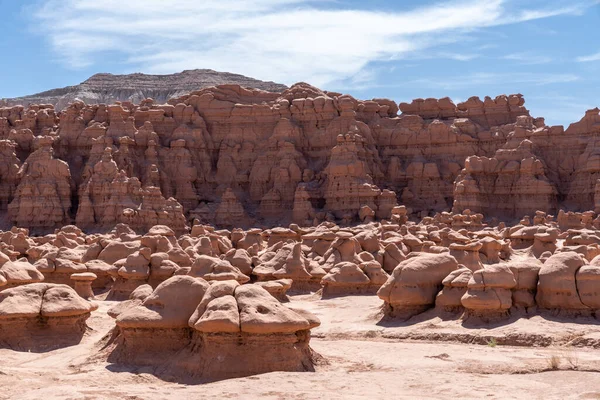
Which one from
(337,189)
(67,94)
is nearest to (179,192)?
(337,189)

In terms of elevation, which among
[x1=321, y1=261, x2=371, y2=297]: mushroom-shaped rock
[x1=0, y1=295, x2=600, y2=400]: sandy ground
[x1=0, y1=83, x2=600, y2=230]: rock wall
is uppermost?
[x1=0, y1=83, x2=600, y2=230]: rock wall

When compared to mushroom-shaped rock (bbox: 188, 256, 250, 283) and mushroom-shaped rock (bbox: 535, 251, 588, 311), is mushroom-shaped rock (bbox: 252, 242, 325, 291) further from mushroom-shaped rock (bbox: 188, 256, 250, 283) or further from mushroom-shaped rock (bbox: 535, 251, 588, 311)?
mushroom-shaped rock (bbox: 535, 251, 588, 311)

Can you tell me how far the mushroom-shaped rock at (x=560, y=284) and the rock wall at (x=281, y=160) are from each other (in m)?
28.4

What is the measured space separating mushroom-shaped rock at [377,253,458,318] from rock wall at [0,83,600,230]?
28199 mm

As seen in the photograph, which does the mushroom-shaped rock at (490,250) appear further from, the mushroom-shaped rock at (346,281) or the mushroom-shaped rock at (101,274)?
the mushroom-shaped rock at (101,274)

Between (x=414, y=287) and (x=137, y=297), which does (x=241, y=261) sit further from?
(x=137, y=297)

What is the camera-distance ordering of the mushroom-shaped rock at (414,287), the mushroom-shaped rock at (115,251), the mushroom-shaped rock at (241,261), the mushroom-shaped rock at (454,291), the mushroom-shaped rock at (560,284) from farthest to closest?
the mushroom-shaped rock at (115,251), the mushroom-shaped rock at (241,261), the mushroom-shaped rock at (414,287), the mushroom-shaped rock at (454,291), the mushroom-shaped rock at (560,284)

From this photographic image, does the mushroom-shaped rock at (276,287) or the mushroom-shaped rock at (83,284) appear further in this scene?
the mushroom-shaped rock at (83,284)

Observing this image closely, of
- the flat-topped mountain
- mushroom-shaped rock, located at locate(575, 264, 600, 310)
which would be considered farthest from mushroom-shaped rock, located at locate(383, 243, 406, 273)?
the flat-topped mountain

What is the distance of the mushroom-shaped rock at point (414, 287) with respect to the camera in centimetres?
1661

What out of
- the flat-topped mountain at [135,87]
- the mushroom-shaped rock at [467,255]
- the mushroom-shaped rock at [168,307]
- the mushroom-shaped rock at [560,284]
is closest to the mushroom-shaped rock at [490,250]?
the mushroom-shaped rock at [467,255]

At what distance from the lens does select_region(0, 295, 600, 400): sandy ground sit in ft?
33.5

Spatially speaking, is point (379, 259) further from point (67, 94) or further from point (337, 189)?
point (67, 94)

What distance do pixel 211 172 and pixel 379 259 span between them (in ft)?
100
